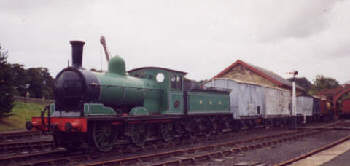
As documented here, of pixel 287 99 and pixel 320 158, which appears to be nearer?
pixel 320 158

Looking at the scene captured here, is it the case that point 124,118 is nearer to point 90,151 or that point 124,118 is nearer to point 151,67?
point 90,151

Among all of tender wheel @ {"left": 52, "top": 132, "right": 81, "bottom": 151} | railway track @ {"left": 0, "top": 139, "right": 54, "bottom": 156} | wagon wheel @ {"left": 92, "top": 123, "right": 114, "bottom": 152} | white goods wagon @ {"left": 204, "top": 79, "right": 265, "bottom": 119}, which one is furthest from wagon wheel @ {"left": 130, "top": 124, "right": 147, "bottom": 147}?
white goods wagon @ {"left": 204, "top": 79, "right": 265, "bottom": 119}

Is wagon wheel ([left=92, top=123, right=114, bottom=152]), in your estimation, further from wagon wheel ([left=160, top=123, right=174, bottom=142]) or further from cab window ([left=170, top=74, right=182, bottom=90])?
cab window ([left=170, top=74, right=182, bottom=90])

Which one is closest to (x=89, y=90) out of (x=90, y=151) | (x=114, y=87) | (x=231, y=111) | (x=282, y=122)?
(x=114, y=87)

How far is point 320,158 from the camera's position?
1055 centimetres

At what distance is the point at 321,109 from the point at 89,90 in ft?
118

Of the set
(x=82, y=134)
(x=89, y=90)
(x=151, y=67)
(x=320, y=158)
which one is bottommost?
(x=320, y=158)

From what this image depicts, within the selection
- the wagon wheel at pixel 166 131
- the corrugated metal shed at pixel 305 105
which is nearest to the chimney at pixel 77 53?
the wagon wheel at pixel 166 131

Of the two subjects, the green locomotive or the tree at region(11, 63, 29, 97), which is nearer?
the green locomotive

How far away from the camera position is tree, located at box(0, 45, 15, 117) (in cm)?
2070

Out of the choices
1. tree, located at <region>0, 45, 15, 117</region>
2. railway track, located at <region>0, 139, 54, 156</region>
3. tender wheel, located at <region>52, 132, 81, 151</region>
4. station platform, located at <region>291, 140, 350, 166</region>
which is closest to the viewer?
station platform, located at <region>291, 140, 350, 166</region>

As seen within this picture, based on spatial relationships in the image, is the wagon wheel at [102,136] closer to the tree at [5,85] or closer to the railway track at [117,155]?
the railway track at [117,155]

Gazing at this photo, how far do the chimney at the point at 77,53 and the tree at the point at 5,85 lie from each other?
11.5 meters

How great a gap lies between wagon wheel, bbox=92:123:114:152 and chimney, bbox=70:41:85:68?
228 centimetres
